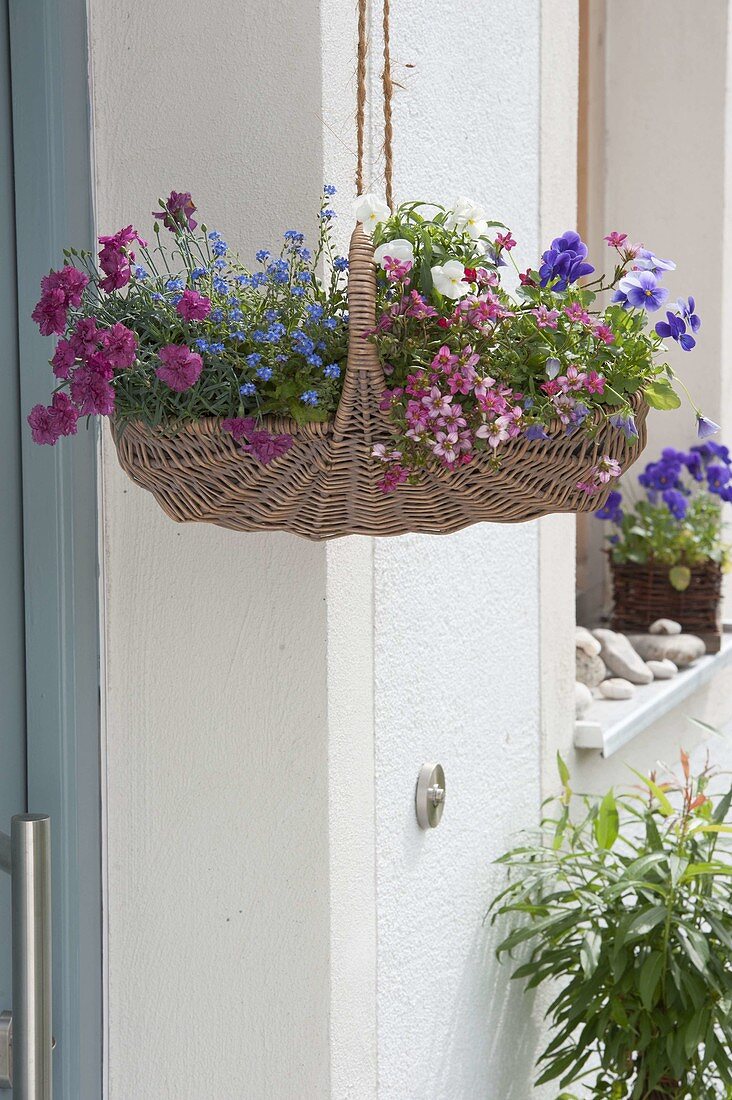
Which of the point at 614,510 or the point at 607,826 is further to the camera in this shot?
the point at 614,510

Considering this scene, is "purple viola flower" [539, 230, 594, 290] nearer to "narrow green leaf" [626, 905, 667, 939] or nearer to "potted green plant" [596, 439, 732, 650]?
"narrow green leaf" [626, 905, 667, 939]

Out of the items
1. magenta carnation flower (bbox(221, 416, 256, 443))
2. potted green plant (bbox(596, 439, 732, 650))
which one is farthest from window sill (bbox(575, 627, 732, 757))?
magenta carnation flower (bbox(221, 416, 256, 443))

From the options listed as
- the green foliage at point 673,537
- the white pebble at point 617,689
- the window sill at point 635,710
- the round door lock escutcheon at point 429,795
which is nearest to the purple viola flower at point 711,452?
the green foliage at point 673,537

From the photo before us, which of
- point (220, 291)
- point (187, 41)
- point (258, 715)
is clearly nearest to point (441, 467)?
point (220, 291)

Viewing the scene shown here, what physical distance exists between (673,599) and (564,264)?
2278 mm

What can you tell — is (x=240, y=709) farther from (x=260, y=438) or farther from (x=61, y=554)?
(x=260, y=438)

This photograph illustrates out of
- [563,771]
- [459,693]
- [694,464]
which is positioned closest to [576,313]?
[459,693]

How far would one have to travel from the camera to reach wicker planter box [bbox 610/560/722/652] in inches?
122

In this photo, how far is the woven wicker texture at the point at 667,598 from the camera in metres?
3.10

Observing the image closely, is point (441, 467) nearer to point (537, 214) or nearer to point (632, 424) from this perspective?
point (632, 424)

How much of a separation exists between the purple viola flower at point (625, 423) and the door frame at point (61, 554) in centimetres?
60

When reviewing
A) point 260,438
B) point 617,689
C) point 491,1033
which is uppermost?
point 260,438

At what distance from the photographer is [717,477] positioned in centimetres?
305

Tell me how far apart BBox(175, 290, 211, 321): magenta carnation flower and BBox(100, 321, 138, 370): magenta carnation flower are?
51 millimetres
